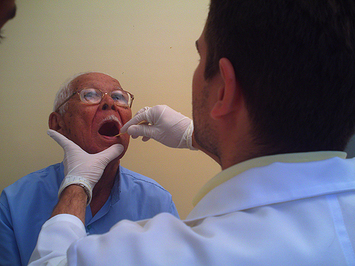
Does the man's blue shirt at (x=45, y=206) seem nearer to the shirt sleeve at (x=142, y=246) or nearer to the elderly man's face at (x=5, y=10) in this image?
the shirt sleeve at (x=142, y=246)

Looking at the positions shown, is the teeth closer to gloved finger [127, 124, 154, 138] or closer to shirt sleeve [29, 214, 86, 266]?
gloved finger [127, 124, 154, 138]

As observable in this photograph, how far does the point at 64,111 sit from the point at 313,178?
4.37 feet

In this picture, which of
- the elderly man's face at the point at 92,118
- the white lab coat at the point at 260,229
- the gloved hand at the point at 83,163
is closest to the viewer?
the white lab coat at the point at 260,229

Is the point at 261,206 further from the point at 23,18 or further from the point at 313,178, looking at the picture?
the point at 23,18

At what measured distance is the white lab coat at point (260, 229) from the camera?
512 mm

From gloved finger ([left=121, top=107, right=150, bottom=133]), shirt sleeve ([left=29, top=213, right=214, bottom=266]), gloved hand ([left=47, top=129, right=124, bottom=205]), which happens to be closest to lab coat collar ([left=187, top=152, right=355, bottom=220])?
shirt sleeve ([left=29, top=213, right=214, bottom=266])

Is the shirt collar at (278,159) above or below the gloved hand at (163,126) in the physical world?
above

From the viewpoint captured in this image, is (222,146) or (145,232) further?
(222,146)

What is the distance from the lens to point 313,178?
613mm

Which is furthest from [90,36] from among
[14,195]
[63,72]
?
[14,195]

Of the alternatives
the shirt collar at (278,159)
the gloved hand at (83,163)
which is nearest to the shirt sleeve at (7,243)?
the gloved hand at (83,163)

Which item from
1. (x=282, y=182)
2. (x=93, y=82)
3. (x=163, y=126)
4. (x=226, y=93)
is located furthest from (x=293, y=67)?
(x=93, y=82)

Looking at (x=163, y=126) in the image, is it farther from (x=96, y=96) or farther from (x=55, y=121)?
(x=55, y=121)

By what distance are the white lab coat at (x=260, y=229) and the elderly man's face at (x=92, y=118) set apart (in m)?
0.80
